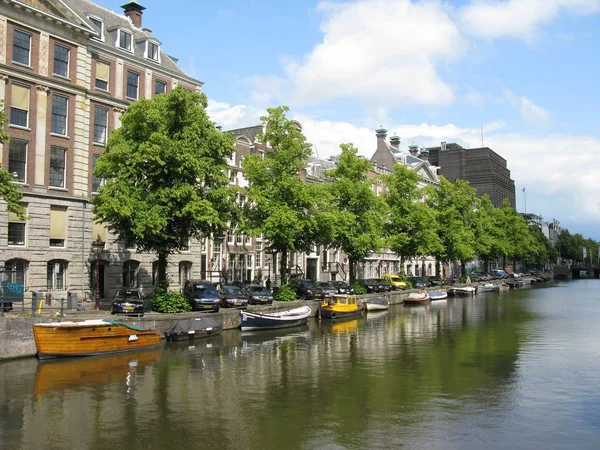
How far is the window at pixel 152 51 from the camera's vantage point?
53.8 meters

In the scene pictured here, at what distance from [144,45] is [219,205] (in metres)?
22.6

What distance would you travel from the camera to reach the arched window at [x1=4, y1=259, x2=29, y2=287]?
4056 centimetres

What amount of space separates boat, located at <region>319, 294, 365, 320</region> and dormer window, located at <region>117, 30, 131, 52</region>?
28.2m

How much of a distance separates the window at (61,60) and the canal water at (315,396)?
24575 mm

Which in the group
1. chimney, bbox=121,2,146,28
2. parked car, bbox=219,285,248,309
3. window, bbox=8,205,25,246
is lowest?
parked car, bbox=219,285,248,309

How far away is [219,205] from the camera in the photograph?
129 ft

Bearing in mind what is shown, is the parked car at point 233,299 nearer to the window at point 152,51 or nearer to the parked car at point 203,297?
→ the parked car at point 203,297

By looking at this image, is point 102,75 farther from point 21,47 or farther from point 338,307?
point 338,307

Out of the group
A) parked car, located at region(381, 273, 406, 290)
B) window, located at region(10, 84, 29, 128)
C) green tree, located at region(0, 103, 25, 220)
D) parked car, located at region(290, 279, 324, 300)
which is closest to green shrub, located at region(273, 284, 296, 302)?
parked car, located at region(290, 279, 324, 300)

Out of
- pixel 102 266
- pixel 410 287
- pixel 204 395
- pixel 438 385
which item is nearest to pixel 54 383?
pixel 204 395

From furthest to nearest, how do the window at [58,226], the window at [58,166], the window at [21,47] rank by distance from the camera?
the window at [58,166] → the window at [58,226] → the window at [21,47]

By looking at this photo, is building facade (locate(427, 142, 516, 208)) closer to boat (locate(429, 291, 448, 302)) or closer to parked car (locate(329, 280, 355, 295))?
boat (locate(429, 291, 448, 302))

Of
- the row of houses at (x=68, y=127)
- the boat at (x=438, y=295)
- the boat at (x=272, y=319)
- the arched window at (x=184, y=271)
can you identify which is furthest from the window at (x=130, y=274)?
the boat at (x=438, y=295)

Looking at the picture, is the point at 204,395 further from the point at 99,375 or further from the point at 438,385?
the point at 438,385
